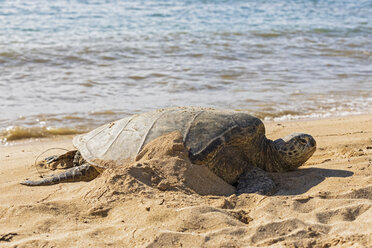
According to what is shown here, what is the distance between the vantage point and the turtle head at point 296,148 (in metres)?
3.88

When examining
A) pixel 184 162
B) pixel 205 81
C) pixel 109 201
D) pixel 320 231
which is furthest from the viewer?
pixel 205 81

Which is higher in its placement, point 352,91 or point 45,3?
point 45,3

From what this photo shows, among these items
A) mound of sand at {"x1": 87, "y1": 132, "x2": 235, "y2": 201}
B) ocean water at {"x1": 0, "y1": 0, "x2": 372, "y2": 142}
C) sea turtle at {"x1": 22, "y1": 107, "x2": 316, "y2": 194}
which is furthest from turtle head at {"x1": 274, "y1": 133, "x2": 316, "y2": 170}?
ocean water at {"x1": 0, "y1": 0, "x2": 372, "y2": 142}

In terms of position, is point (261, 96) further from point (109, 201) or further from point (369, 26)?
point (369, 26)

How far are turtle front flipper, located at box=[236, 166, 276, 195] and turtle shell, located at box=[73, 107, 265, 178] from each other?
0.28m

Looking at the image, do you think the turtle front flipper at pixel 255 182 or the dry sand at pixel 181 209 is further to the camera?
the turtle front flipper at pixel 255 182

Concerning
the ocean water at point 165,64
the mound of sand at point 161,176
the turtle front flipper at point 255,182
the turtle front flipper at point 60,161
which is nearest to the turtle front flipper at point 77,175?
the mound of sand at point 161,176

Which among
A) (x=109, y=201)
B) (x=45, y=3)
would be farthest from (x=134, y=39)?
(x=109, y=201)

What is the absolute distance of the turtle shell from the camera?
3559 mm

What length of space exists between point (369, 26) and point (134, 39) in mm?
9115

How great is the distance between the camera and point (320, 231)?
2625 mm

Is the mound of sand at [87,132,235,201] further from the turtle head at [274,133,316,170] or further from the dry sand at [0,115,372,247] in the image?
the turtle head at [274,133,316,170]

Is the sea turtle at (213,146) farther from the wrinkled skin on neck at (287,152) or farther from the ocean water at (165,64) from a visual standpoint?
the ocean water at (165,64)

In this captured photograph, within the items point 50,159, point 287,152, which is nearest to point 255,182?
point 287,152
